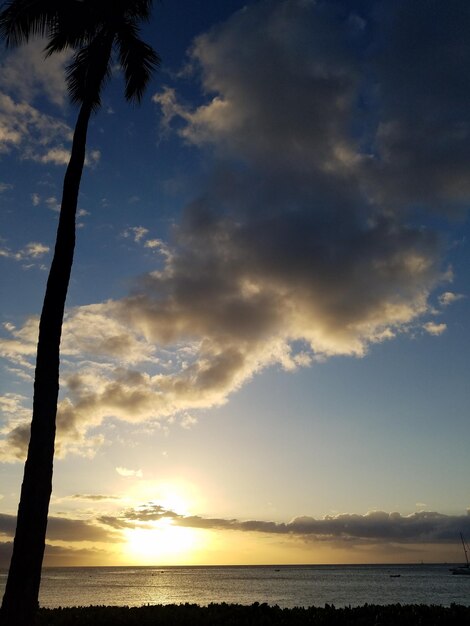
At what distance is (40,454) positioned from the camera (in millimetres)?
9375

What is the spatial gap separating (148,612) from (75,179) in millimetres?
13258

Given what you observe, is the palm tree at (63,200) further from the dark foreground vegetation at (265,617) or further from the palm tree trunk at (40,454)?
the dark foreground vegetation at (265,617)

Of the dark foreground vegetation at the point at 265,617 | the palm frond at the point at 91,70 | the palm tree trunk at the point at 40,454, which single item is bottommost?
the dark foreground vegetation at the point at 265,617

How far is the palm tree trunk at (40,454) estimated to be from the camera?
28.6 feet

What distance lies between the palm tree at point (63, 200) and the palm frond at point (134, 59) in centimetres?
2

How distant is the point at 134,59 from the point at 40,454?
36.4 feet

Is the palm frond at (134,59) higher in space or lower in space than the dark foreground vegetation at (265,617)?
higher

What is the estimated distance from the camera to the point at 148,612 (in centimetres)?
1625

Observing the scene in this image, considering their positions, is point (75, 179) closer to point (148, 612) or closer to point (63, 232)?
point (63, 232)

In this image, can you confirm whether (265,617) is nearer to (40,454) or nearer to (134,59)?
(40,454)

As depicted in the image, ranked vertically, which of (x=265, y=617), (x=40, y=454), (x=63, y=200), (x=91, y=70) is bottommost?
(x=265, y=617)

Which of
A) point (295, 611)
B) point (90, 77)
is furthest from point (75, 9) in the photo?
point (295, 611)

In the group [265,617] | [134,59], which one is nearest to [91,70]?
[134,59]

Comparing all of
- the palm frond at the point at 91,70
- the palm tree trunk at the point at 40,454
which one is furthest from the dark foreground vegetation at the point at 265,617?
the palm frond at the point at 91,70
